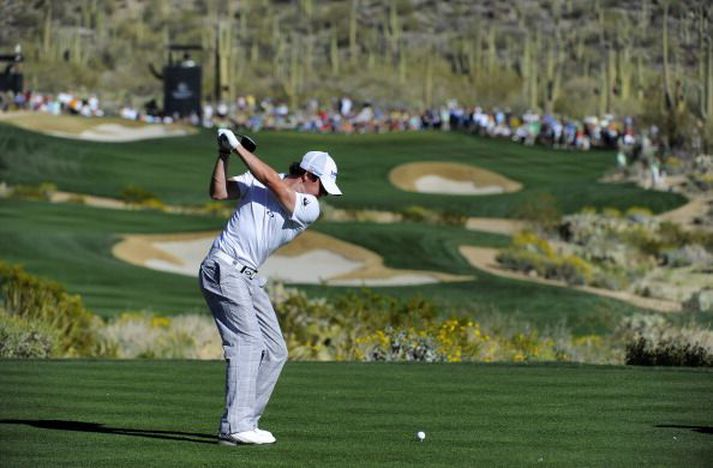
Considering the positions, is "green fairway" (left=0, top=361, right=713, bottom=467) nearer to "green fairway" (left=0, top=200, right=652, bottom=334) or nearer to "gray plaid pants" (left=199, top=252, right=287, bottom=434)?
"gray plaid pants" (left=199, top=252, right=287, bottom=434)

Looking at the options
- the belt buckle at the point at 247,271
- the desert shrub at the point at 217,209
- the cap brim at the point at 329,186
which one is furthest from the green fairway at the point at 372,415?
the desert shrub at the point at 217,209

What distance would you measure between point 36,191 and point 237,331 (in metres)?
42.6

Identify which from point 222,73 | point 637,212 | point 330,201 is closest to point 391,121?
point 222,73

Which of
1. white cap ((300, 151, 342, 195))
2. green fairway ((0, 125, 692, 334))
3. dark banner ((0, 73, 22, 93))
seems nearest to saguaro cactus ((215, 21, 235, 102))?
dark banner ((0, 73, 22, 93))

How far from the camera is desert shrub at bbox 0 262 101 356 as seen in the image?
23.1 metres

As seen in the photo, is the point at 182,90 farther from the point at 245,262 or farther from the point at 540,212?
the point at 245,262

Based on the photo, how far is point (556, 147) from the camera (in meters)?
74.2

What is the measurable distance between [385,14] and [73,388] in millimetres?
112746

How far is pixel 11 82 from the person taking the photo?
268 ft

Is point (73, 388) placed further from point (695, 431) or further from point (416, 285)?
point (416, 285)

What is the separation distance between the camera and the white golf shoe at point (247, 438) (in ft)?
39.3

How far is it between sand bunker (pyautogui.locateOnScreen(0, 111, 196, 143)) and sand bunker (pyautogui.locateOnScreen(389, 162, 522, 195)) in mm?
11383

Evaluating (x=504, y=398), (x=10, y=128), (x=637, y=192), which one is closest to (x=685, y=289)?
(x=637, y=192)

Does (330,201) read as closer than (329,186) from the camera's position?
No
